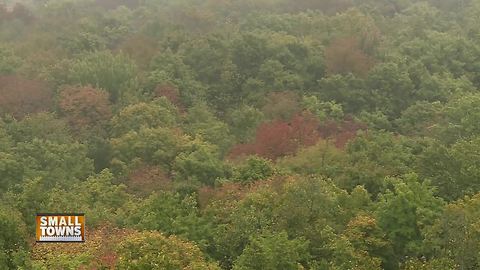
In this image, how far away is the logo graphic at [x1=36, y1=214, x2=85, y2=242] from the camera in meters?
26.6

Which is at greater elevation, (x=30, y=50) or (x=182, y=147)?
(x=30, y=50)

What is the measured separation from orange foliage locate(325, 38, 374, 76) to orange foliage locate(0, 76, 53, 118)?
23842mm

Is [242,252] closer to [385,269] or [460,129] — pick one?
[385,269]

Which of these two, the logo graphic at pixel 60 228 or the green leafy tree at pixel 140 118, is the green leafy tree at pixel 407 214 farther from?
the green leafy tree at pixel 140 118

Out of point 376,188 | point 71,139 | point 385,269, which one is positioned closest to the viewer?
point 385,269

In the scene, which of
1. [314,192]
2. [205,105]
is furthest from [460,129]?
[205,105]

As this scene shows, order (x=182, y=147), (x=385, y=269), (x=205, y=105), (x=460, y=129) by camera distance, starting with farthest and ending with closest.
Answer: (x=205, y=105)
(x=182, y=147)
(x=460, y=129)
(x=385, y=269)

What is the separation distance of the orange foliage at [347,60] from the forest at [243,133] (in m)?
0.16

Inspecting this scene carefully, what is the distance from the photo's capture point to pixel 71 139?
140 feet

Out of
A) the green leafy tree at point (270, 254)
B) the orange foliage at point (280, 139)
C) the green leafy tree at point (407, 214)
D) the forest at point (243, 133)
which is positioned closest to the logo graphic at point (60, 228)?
the forest at point (243, 133)

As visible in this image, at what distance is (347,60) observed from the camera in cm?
5288

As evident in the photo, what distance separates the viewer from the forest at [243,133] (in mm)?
25828

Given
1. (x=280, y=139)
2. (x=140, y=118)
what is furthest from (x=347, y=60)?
(x=140, y=118)

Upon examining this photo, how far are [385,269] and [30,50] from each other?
130 feet
